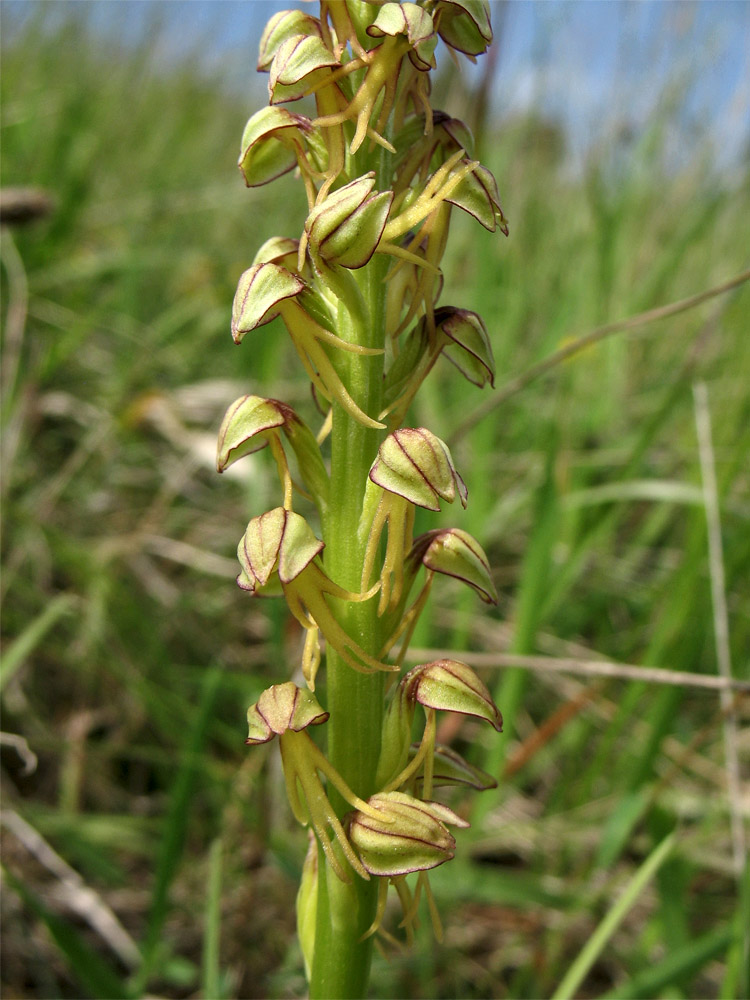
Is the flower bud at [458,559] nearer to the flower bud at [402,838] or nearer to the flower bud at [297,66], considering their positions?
the flower bud at [402,838]

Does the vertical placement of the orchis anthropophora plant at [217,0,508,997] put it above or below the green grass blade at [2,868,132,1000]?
above

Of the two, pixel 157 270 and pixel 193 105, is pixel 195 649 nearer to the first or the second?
pixel 157 270

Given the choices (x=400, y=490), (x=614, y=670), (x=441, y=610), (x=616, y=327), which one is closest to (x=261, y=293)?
(x=400, y=490)

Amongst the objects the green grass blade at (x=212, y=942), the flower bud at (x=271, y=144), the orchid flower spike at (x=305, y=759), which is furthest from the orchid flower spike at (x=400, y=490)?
the green grass blade at (x=212, y=942)

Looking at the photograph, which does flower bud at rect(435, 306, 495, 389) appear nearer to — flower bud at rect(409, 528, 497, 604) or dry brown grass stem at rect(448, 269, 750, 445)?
flower bud at rect(409, 528, 497, 604)

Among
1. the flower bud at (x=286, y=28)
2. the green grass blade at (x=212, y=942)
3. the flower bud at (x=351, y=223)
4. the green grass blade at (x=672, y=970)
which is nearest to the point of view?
the flower bud at (x=351, y=223)

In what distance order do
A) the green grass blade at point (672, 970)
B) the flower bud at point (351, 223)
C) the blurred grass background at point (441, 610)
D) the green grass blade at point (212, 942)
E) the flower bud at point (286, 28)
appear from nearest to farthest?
the flower bud at point (351, 223) → the flower bud at point (286, 28) → the green grass blade at point (212, 942) → the green grass blade at point (672, 970) → the blurred grass background at point (441, 610)

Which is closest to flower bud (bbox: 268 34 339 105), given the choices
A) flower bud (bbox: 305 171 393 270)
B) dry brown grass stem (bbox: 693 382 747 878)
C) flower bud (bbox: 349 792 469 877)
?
flower bud (bbox: 305 171 393 270)

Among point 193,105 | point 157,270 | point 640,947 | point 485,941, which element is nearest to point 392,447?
point 640,947
